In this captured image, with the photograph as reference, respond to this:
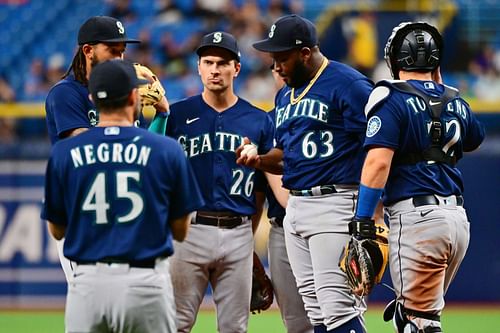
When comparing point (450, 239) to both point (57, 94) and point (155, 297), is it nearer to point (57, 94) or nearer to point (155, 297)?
point (155, 297)

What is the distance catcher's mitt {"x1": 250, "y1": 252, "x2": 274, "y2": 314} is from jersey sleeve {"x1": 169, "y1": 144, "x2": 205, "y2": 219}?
2169mm

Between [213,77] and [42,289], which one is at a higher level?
[213,77]

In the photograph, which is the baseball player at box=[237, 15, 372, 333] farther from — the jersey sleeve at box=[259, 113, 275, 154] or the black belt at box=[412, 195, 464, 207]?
the black belt at box=[412, 195, 464, 207]

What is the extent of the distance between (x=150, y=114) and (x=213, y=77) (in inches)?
191

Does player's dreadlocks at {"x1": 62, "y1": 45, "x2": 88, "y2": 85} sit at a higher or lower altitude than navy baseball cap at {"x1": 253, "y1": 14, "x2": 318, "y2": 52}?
lower

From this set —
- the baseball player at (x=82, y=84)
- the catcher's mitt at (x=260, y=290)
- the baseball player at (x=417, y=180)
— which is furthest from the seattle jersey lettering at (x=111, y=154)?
the catcher's mitt at (x=260, y=290)

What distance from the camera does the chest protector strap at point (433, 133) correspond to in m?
5.54

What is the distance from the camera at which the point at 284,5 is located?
16.0 meters

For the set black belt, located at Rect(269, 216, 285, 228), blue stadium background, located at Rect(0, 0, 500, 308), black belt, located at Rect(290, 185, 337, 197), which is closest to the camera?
black belt, located at Rect(290, 185, 337, 197)

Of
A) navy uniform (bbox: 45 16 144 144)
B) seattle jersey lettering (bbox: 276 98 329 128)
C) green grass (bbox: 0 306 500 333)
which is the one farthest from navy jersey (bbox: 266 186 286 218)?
Result: green grass (bbox: 0 306 500 333)

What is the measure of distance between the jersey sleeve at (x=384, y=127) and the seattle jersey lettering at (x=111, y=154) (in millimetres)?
1539

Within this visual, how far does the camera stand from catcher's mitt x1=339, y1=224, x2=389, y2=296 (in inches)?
216

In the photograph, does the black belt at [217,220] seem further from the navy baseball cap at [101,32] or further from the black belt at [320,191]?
the navy baseball cap at [101,32]

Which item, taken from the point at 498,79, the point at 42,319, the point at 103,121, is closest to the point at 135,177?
the point at 103,121
